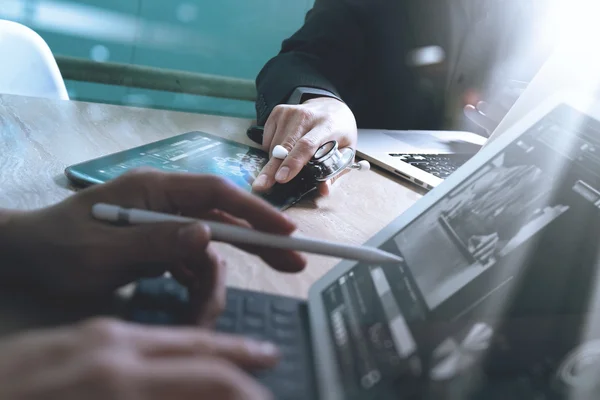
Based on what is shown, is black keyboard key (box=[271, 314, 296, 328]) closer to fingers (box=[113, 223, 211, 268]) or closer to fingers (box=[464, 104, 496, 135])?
fingers (box=[113, 223, 211, 268])

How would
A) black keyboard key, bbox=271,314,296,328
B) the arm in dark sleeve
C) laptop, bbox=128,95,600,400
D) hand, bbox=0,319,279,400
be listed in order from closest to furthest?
hand, bbox=0,319,279,400
laptop, bbox=128,95,600,400
black keyboard key, bbox=271,314,296,328
the arm in dark sleeve

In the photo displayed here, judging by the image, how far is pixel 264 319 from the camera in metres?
0.49

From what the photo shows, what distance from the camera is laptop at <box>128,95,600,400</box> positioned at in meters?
0.39

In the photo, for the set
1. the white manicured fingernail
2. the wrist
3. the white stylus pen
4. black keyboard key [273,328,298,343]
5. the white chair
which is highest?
the white stylus pen

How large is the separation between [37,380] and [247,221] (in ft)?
0.95

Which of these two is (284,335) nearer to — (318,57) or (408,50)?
(318,57)

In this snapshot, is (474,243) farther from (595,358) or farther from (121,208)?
(121,208)

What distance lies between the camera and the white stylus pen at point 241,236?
497mm

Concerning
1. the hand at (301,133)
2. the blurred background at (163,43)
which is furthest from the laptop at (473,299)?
the blurred background at (163,43)

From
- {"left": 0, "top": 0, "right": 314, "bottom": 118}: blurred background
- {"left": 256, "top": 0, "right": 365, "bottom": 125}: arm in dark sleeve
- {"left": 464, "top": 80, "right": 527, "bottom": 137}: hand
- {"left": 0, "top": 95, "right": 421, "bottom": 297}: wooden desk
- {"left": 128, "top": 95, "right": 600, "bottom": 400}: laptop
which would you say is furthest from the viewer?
{"left": 0, "top": 0, "right": 314, "bottom": 118}: blurred background

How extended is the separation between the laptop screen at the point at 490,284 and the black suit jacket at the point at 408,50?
892 mm

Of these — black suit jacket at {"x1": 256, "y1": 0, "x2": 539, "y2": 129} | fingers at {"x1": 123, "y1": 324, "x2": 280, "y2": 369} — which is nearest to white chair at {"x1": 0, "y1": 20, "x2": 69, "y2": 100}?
black suit jacket at {"x1": 256, "y1": 0, "x2": 539, "y2": 129}

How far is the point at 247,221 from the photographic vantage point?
21.0 inches

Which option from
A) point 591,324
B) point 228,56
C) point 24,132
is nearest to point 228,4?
point 228,56
